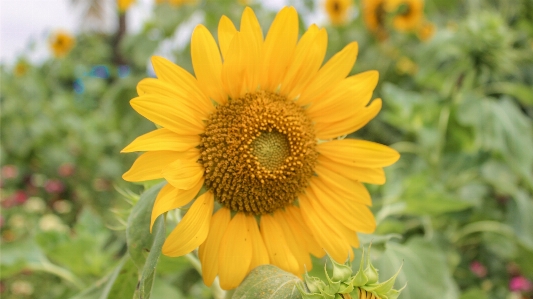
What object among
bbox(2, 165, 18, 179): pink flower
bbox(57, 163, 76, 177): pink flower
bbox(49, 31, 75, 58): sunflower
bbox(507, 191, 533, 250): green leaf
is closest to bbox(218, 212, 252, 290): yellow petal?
bbox(507, 191, 533, 250): green leaf

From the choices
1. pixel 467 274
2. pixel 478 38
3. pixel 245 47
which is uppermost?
pixel 245 47

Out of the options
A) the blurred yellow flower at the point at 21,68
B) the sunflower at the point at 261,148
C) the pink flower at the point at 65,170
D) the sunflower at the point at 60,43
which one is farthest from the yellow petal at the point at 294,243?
the sunflower at the point at 60,43

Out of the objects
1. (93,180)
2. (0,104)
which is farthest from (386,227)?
(0,104)

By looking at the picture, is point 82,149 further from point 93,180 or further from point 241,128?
point 241,128

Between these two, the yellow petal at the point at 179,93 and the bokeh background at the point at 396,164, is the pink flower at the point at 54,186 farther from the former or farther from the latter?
the yellow petal at the point at 179,93

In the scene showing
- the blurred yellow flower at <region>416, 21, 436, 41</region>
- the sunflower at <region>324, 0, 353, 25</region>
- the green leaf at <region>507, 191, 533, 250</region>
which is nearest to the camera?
the green leaf at <region>507, 191, 533, 250</region>

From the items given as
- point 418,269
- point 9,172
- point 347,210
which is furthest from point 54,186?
point 347,210

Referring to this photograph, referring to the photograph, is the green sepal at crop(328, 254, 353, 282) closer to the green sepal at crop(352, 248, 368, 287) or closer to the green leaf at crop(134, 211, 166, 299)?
the green sepal at crop(352, 248, 368, 287)
